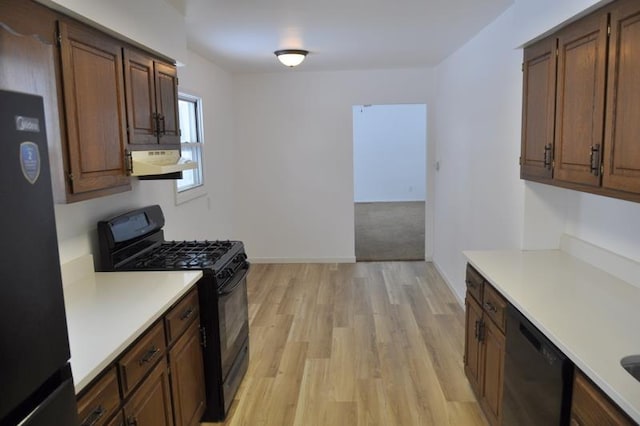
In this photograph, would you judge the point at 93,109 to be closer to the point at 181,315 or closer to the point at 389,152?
the point at 181,315

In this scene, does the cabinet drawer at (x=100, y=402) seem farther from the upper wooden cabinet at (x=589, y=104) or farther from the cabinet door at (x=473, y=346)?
the upper wooden cabinet at (x=589, y=104)

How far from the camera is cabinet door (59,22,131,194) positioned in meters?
2.00

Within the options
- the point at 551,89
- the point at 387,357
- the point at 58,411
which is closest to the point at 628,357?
the point at 551,89

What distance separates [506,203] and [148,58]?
2.58 meters

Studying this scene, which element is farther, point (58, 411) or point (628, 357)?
point (628, 357)

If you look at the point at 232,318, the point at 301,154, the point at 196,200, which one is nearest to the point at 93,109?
the point at 232,318

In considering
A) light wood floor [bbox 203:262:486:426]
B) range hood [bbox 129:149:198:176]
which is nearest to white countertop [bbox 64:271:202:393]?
range hood [bbox 129:149:198:176]

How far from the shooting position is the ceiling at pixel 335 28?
307cm

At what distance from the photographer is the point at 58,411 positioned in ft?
3.61

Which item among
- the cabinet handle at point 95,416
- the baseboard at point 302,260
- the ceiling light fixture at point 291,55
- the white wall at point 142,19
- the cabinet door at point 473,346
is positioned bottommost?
the baseboard at point 302,260

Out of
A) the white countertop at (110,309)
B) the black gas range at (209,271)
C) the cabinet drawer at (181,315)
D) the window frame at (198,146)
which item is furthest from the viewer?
the window frame at (198,146)

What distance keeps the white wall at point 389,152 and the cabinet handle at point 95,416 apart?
9.56m

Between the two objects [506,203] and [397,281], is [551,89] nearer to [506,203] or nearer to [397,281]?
[506,203]

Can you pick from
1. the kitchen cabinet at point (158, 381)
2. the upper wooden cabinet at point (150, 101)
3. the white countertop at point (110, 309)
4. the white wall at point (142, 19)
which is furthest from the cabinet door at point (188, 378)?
the white wall at point (142, 19)
